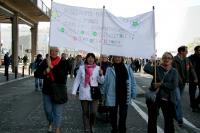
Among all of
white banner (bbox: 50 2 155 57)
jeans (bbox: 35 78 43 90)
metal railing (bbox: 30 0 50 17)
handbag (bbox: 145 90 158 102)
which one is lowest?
jeans (bbox: 35 78 43 90)

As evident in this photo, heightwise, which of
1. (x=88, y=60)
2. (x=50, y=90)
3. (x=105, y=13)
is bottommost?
(x=50, y=90)

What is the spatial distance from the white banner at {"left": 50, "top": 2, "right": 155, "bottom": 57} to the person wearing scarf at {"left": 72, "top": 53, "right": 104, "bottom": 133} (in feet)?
1.32

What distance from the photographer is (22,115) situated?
38.6ft

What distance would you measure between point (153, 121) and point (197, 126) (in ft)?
8.15

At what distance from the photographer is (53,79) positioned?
807 centimetres

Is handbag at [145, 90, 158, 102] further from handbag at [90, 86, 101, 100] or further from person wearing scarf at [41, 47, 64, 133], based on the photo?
person wearing scarf at [41, 47, 64, 133]

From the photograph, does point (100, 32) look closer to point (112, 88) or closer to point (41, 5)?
point (112, 88)

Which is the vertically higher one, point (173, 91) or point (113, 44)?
point (113, 44)

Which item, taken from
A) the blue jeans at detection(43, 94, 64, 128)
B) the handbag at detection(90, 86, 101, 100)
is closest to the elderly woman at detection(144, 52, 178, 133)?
the handbag at detection(90, 86, 101, 100)

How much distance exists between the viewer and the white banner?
8547mm

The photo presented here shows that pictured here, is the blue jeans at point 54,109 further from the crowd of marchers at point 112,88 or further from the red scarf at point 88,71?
the red scarf at point 88,71

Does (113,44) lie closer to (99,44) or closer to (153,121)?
(99,44)

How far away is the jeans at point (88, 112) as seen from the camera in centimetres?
844

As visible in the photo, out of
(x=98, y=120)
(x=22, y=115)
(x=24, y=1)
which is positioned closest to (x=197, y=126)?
(x=98, y=120)
